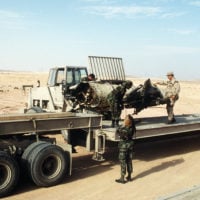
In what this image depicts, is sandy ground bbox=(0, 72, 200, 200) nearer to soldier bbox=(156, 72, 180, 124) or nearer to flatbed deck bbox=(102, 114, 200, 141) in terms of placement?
flatbed deck bbox=(102, 114, 200, 141)

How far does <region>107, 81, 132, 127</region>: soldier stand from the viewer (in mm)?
9824

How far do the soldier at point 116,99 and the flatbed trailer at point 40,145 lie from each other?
3.11ft

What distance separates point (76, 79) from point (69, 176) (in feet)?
13.5

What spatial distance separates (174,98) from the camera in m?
11.0

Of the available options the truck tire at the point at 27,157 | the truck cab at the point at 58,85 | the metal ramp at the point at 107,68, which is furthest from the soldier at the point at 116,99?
the truck tire at the point at 27,157

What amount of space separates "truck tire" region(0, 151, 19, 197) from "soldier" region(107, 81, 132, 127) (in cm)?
327

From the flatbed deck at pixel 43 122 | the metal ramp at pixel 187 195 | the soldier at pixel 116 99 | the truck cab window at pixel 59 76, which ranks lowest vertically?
the metal ramp at pixel 187 195

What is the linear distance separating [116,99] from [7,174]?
3725 mm

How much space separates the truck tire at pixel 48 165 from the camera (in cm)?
740

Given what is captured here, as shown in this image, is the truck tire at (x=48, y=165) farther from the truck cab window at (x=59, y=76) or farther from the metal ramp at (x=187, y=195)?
the truck cab window at (x=59, y=76)

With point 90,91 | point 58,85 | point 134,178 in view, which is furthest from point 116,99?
point 58,85

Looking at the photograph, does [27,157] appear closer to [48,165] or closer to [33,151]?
[33,151]

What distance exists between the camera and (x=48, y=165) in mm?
7730

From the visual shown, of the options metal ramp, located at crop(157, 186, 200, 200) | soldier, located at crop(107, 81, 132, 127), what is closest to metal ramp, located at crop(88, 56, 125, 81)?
soldier, located at crop(107, 81, 132, 127)
